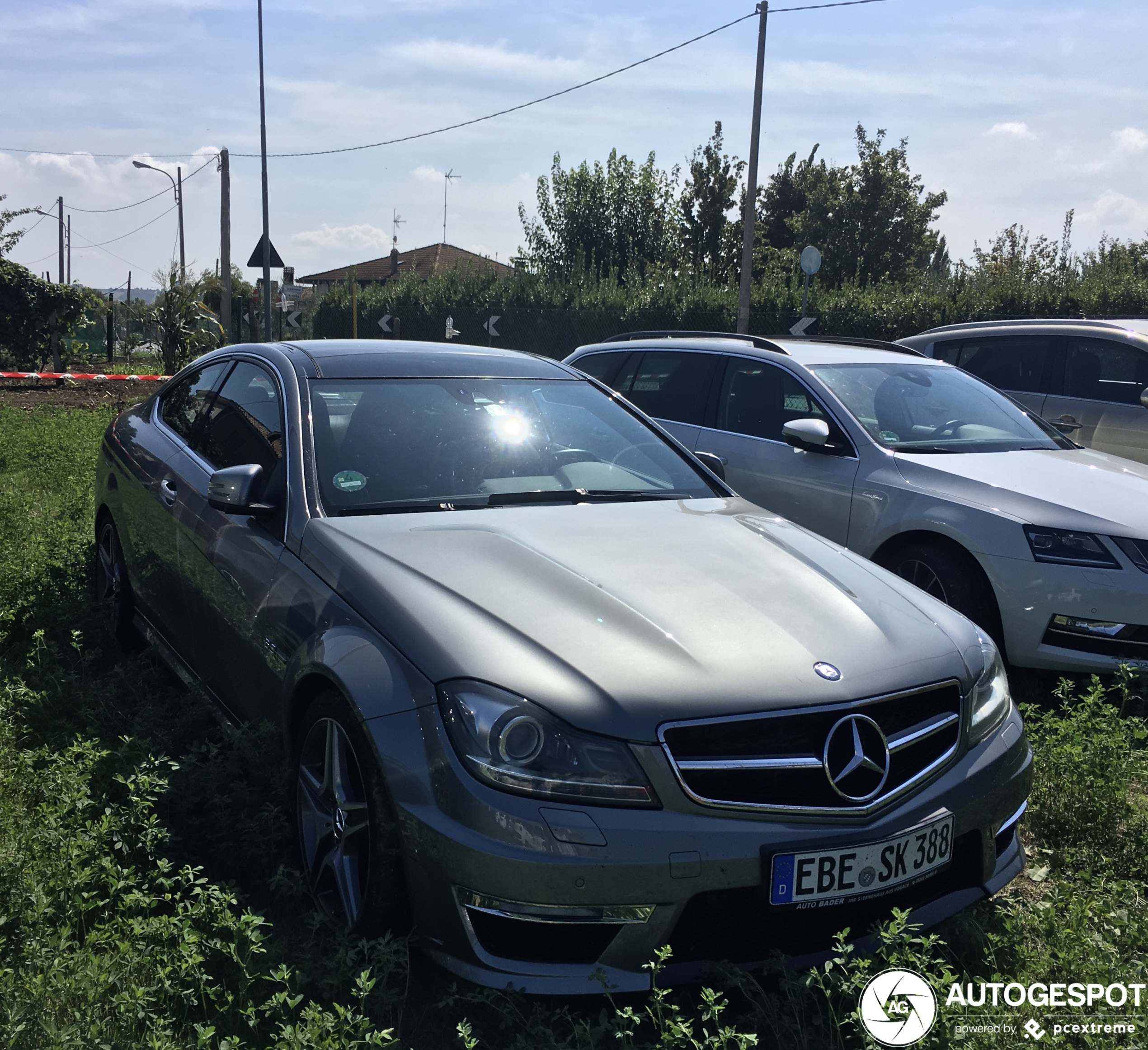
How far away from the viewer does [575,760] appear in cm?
228

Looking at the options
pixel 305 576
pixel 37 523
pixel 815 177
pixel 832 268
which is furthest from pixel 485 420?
pixel 815 177

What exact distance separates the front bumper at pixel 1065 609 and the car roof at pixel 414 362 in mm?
2158

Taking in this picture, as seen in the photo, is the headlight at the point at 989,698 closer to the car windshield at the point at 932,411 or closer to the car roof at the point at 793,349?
the car windshield at the point at 932,411

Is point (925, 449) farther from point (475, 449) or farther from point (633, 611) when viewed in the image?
point (633, 611)

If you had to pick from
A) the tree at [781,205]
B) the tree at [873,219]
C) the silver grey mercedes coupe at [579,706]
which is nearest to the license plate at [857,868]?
the silver grey mercedes coupe at [579,706]

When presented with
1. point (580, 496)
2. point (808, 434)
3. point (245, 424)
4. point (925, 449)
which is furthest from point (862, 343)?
point (245, 424)

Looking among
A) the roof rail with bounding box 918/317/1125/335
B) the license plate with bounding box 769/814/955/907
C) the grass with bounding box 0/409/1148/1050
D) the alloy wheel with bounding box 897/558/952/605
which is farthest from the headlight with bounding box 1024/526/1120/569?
the roof rail with bounding box 918/317/1125/335

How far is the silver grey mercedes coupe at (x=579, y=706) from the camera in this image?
2277 mm

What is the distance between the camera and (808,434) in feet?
18.2

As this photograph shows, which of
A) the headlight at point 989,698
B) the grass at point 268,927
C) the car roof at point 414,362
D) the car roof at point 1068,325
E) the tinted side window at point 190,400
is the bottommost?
the grass at point 268,927

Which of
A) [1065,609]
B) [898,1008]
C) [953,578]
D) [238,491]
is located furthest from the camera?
[953,578]

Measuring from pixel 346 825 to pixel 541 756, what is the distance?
2.18 feet

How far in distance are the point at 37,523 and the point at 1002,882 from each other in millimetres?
6437

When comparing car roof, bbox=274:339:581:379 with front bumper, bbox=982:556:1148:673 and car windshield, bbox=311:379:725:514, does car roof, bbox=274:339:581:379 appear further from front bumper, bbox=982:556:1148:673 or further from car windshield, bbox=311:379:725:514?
front bumper, bbox=982:556:1148:673
